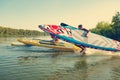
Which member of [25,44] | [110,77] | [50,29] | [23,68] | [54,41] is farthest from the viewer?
[25,44]

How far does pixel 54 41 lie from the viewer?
57.0 metres

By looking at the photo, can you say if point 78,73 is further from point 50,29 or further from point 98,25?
point 98,25

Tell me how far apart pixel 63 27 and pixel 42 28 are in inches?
153

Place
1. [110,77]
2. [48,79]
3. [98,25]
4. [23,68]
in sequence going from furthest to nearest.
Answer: [98,25] < [23,68] < [110,77] < [48,79]

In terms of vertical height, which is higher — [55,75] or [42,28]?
[42,28]

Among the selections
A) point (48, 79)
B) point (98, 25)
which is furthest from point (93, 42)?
point (98, 25)

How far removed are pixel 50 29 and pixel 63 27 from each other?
2.29m

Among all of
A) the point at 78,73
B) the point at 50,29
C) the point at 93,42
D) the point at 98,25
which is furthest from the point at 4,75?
the point at 98,25

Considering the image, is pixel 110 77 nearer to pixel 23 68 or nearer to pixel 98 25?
pixel 23 68

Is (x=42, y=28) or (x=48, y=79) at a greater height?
(x=42, y=28)

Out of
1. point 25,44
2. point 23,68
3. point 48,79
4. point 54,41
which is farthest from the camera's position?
point 25,44

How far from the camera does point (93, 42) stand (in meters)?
46.9

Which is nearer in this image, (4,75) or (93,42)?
(4,75)

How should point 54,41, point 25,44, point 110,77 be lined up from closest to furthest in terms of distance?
1. point 110,77
2. point 54,41
3. point 25,44
